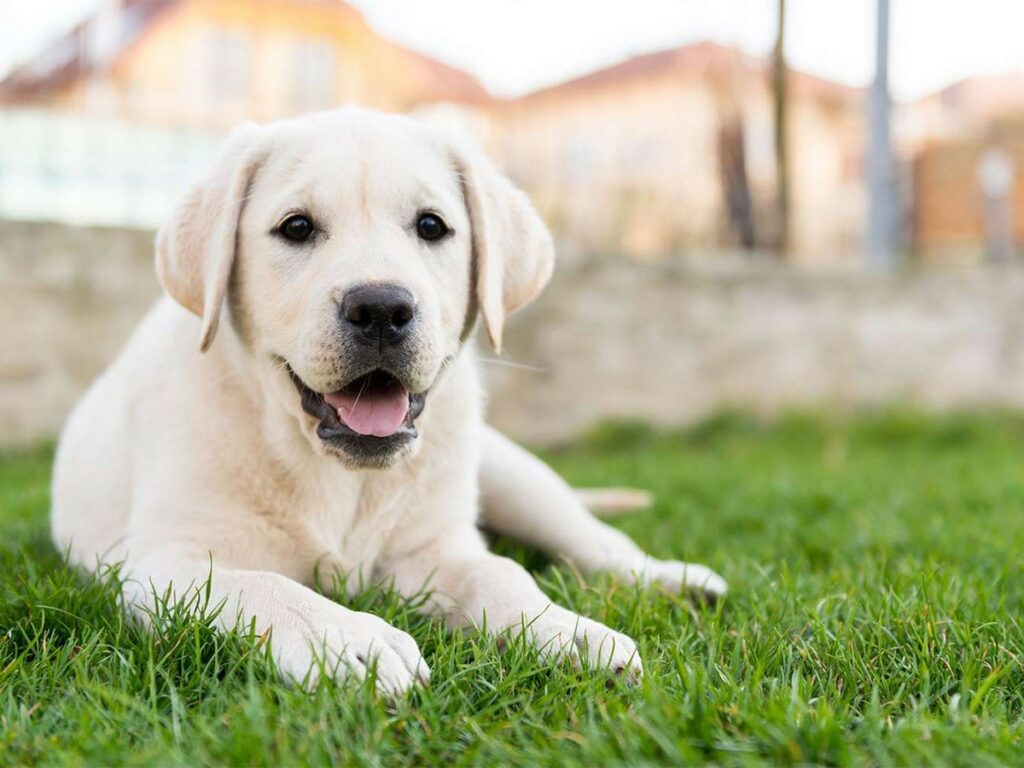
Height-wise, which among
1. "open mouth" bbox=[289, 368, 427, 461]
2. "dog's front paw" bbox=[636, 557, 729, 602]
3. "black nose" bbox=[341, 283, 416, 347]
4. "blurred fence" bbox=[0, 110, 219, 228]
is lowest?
"dog's front paw" bbox=[636, 557, 729, 602]

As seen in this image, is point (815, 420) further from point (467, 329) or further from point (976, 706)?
point (976, 706)

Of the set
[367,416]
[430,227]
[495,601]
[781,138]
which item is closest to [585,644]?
[495,601]

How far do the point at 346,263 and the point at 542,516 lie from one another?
141cm

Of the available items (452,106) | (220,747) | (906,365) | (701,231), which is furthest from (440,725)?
(452,106)

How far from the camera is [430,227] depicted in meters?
2.79

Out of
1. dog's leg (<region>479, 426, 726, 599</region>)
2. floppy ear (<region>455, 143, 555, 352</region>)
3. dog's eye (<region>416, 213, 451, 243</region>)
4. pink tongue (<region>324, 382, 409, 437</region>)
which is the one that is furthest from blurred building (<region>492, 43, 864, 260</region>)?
pink tongue (<region>324, 382, 409, 437</region>)

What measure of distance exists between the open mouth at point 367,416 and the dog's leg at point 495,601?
0.39m

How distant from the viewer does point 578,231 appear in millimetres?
9734

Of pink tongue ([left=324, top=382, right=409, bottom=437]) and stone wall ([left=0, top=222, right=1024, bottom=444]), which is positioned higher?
pink tongue ([left=324, top=382, right=409, bottom=437])

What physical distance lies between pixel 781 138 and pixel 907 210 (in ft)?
26.1

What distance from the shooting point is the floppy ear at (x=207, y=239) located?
8.85 feet

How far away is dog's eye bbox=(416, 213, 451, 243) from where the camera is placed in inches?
109

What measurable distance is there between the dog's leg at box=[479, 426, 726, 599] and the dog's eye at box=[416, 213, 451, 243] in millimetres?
1130

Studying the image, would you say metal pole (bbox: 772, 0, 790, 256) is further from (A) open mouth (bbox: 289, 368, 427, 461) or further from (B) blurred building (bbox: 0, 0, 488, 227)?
(A) open mouth (bbox: 289, 368, 427, 461)
